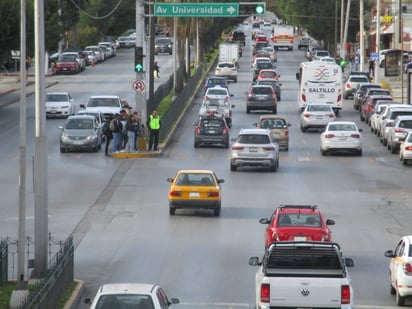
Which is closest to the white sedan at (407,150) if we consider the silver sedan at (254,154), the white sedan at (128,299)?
the silver sedan at (254,154)

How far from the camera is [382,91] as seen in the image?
7044 centimetres

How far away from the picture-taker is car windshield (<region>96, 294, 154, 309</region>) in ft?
57.6

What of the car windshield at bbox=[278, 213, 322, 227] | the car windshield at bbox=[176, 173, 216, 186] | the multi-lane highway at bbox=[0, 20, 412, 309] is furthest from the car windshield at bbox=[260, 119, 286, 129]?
the car windshield at bbox=[278, 213, 322, 227]

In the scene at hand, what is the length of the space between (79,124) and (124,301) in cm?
3570

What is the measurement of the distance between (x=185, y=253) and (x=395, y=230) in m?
6.51

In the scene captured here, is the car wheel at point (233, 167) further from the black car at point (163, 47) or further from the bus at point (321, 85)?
the black car at point (163, 47)

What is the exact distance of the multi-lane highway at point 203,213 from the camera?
26.2 meters

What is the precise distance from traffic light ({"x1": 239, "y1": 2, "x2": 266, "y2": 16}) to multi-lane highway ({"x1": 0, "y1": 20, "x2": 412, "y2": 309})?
19.5 ft

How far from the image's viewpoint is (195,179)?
115ft

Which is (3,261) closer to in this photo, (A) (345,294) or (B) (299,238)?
(B) (299,238)

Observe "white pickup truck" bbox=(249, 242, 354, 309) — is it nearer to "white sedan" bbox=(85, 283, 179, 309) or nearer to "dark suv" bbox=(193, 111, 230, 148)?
"white sedan" bbox=(85, 283, 179, 309)

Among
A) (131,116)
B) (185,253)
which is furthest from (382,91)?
(185,253)

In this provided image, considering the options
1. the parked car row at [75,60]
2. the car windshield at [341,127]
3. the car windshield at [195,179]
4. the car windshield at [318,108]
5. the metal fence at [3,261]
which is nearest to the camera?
the metal fence at [3,261]

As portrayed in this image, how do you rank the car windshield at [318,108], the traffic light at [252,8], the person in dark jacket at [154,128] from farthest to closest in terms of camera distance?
the car windshield at [318,108] → the person in dark jacket at [154,128] → the traffic light at [252,8]
